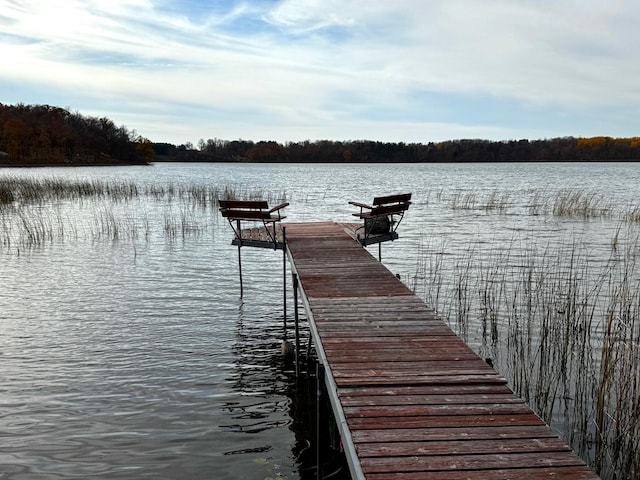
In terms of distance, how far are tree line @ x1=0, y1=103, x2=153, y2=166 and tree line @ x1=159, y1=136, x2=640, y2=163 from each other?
2808 cm

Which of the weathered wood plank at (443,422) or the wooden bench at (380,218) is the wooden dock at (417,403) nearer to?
the weathered wood plank at (443,422)

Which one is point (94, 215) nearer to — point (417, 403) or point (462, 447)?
point (417, 403)

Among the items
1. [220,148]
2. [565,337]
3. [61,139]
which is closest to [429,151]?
[220,148]

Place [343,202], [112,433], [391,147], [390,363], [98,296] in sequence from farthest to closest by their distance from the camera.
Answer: [391,147] → [343,202] → [98,296] → [112,433] → [390,363]

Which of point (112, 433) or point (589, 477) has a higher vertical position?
point (589, 477)

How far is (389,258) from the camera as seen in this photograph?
1609 centimetres

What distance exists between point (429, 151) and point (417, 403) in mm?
148001

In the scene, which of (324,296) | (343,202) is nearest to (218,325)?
(324,296)

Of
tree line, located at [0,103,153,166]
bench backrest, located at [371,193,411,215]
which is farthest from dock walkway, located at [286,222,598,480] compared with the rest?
tree line, located at [0,103,153,166]

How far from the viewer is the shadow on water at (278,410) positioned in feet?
18.4

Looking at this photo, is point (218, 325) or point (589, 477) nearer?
point (589, 477)

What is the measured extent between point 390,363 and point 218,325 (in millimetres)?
5525

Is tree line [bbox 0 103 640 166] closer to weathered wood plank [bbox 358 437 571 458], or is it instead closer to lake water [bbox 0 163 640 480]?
lake water [bbox 0 163 640 480]

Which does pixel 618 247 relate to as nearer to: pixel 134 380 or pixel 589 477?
pixel 134 380
